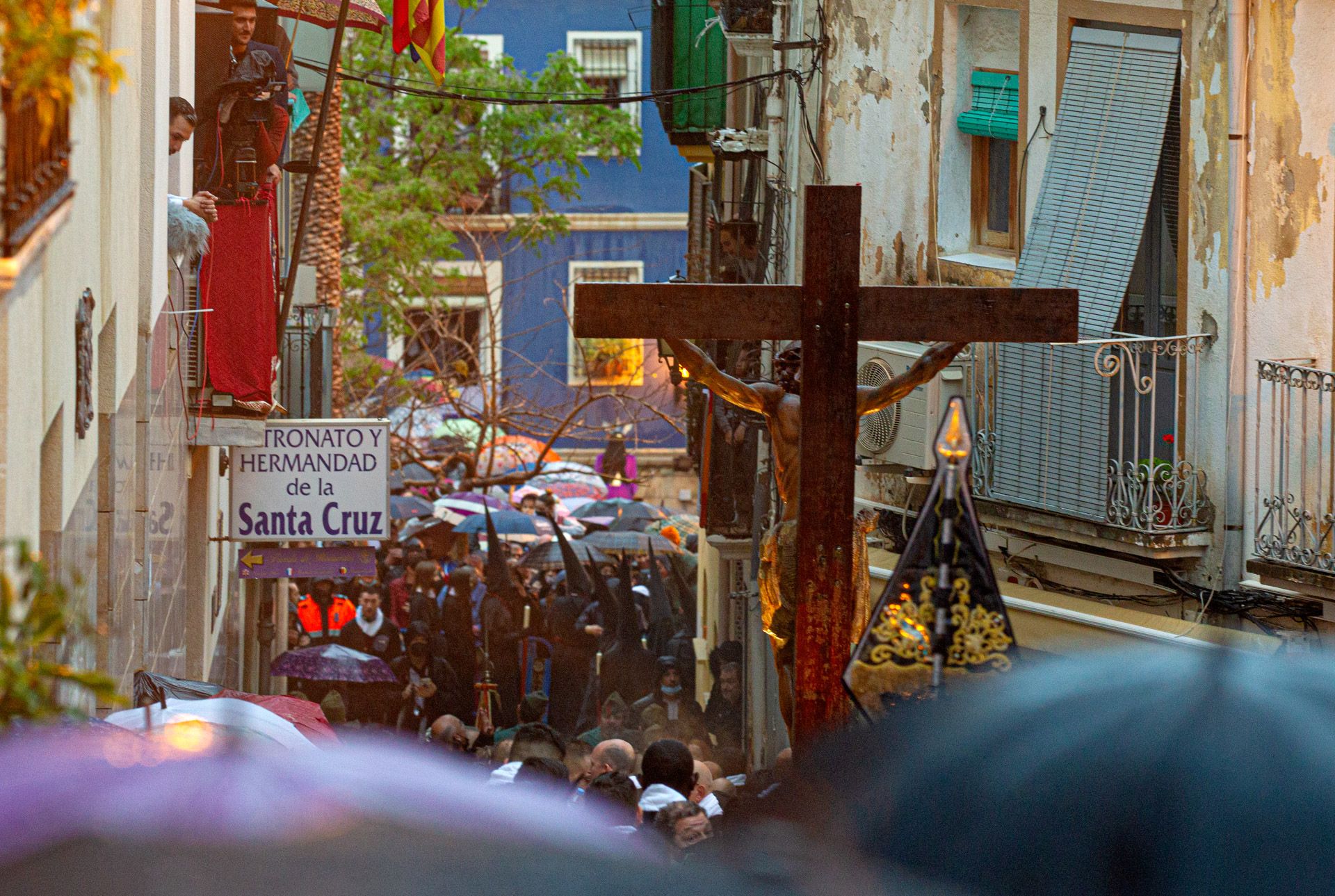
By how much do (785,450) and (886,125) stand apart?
7.45m

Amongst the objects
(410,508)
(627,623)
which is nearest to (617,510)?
(410,508)

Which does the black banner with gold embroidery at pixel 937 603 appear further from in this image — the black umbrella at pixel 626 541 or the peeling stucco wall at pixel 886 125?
the black umbrella at pixel 626 541

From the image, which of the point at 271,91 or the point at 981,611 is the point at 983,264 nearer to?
the point at 271,91

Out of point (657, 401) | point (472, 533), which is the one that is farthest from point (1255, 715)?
point (657, 401)

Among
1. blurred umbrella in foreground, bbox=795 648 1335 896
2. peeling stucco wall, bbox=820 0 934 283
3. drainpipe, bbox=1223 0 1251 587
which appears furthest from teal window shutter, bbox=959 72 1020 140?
blurred umbrella in foreground, bbox=795 648 1335 896

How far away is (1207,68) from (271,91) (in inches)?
246

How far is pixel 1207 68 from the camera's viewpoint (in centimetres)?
1139

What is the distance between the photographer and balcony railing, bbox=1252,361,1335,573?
10.5 meters

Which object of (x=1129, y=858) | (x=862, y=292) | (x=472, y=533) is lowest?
(x=472, y=533)

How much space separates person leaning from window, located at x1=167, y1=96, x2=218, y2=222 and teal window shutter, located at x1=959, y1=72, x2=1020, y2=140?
237 inches

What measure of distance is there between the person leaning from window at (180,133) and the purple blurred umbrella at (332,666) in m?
4.08

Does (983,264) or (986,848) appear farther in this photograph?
(983,264)

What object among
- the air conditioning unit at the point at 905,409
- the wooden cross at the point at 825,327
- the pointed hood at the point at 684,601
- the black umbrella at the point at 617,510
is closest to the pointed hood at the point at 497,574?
the pointed hood at the point at 684,601

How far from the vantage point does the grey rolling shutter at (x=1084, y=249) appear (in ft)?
39.3
